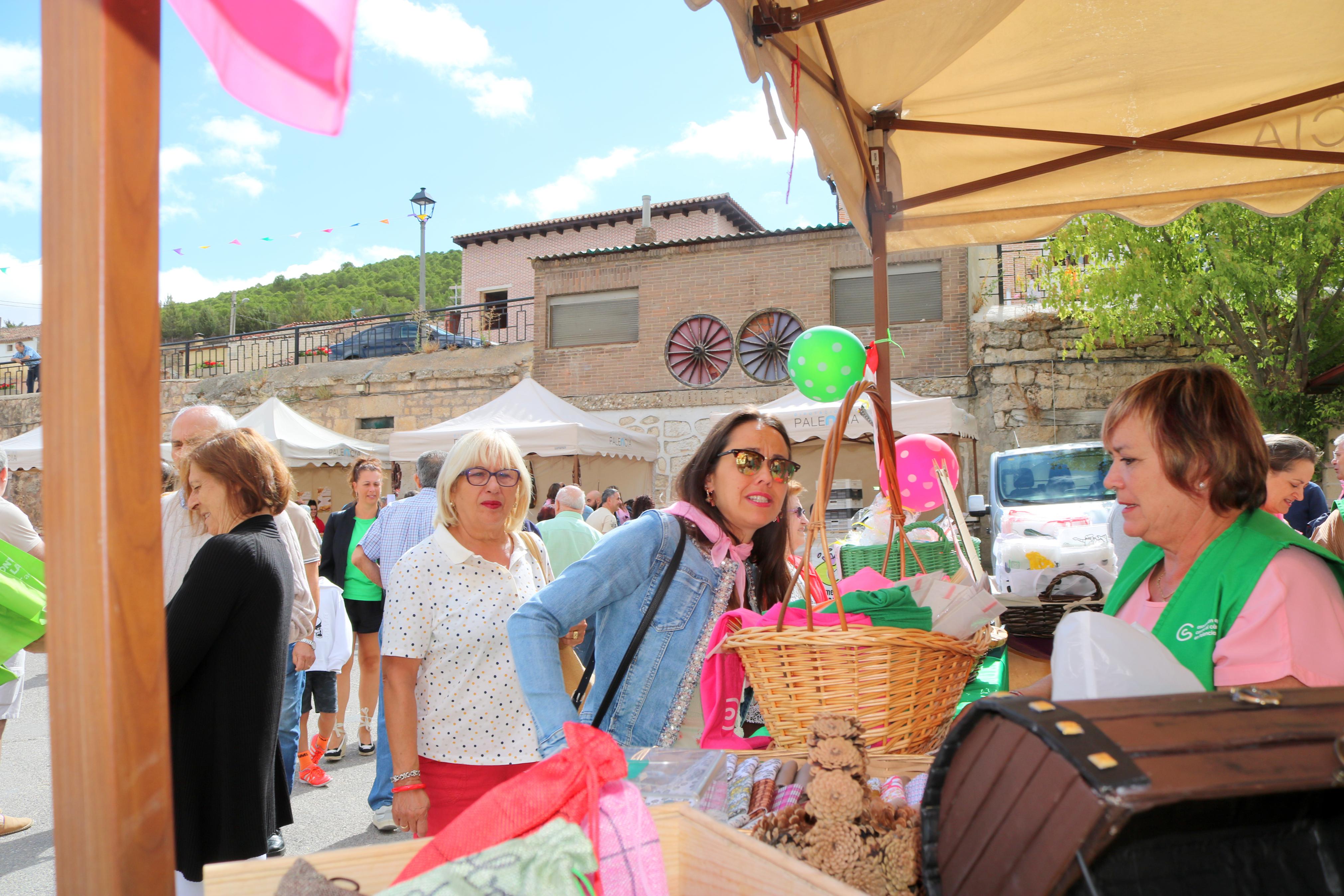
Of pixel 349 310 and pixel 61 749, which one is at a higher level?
pixel 349 310

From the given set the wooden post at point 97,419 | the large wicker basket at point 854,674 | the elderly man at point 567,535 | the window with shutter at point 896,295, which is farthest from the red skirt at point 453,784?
the window with shutter at point 896,295

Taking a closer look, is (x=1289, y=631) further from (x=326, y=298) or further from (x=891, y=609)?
(x=326, y=298)

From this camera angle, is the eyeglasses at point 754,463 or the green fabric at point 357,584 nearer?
the eyeglasses at point 754,463

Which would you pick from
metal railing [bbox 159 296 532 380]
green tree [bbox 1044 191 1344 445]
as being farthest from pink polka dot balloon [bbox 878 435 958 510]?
metal railing [bbox 159 296 532 380]

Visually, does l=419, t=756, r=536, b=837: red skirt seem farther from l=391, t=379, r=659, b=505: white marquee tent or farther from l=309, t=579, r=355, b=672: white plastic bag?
l=391, t=379, r=659, b=505: white marquee tent

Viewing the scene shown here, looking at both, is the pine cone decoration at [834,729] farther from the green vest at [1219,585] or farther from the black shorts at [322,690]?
the black shorts at [322,690]

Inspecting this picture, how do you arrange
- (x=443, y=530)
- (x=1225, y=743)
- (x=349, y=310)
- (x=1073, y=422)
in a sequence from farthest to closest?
(x=349, y=310)
(x=1073, y=422)
(x=443, y=530)
(x=1225, y=743)

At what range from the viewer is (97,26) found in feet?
2.16

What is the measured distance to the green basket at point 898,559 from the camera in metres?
2.33

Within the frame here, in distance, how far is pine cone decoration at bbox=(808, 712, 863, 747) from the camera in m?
1.15

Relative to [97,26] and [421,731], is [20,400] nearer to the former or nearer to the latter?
[421,731]

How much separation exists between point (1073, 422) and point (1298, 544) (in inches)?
544

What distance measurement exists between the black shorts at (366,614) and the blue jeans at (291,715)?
759mm

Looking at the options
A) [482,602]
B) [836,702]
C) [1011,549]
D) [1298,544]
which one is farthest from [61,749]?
[1011,549]
